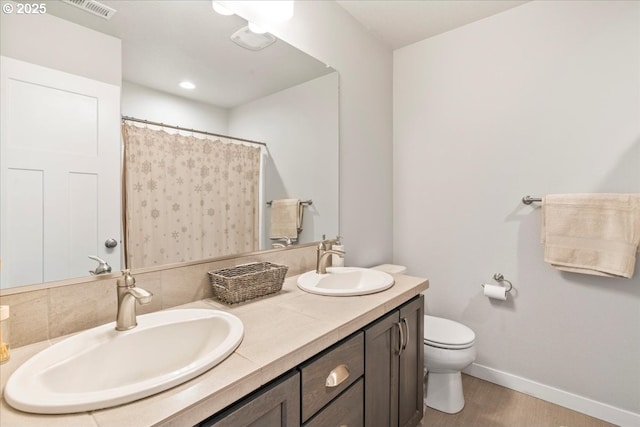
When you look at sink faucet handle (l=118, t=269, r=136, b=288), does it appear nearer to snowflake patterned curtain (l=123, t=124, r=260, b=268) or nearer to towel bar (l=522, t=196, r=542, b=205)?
snowflake patterned curtain (l=123, t=124, r=260, b=268)

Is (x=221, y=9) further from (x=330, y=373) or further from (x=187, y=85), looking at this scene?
(x=330, y=373)

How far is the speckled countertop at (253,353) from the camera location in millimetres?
565

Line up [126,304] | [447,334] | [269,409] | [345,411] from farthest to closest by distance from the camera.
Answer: [447,334], [345,411], [126,304], [269,409]

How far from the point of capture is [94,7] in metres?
0.99

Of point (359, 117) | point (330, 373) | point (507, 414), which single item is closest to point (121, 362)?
point (330, 373)

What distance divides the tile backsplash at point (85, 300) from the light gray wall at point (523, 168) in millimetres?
1663

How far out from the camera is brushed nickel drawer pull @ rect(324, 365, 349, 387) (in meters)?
0.96

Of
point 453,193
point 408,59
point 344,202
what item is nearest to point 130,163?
point 344,202

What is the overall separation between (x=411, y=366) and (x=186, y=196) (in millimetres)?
1254

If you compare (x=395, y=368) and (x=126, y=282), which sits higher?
(x=126, y=282)

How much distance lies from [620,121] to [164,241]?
2314mm

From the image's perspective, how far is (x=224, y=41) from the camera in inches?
52.7

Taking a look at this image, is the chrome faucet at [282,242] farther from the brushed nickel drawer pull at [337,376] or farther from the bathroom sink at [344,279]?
the brushed nickel drawer pull at [337,376]

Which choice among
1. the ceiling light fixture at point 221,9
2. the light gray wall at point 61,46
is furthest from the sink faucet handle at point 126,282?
the ceiling light fixture at point 221,9
